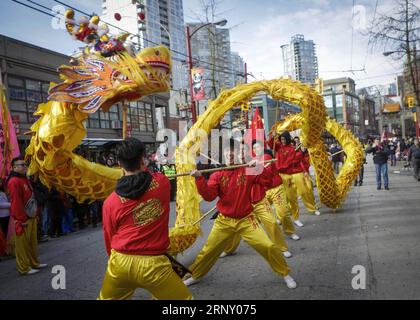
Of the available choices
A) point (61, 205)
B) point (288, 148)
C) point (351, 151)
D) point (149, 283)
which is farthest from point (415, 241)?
point (61, 205)

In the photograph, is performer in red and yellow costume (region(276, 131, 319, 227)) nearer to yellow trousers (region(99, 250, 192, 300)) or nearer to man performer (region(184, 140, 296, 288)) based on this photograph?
man performer (region(184, 140, 296, 288))

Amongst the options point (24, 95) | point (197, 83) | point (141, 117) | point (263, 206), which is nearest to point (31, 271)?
point (263, 206)

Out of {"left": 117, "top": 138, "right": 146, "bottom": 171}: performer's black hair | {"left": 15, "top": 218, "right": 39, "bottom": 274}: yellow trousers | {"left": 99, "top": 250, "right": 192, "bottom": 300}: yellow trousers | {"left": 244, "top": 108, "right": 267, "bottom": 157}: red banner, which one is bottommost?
{"left": 15, "top": 218, "right": 39, "bottom": 274}: yellow trousers

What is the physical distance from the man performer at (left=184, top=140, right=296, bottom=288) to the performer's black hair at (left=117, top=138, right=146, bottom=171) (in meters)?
1.25

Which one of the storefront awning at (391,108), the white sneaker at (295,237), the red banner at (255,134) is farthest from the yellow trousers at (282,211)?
the storefront awning at (391,108)

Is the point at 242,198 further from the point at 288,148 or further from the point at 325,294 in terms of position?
the point at 288,148

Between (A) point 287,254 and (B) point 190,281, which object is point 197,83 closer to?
(A) point 287,254

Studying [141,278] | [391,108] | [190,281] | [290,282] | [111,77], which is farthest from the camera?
[391,108]

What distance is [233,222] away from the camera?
362cm

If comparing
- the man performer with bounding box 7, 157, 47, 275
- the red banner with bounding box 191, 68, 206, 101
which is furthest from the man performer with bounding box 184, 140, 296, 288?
the red banner with bounding box 191, 68, 206, 101

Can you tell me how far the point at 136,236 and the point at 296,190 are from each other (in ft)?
16.2

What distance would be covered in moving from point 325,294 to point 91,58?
124 inches

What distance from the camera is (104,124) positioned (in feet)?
59.5

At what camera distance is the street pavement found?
3.46 metres
